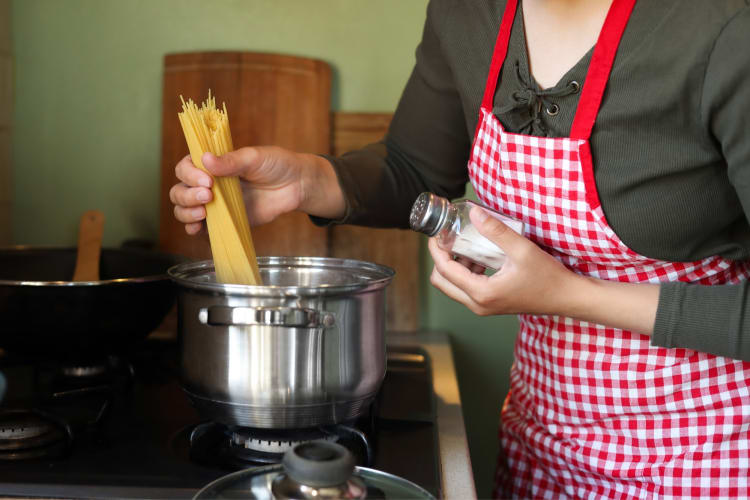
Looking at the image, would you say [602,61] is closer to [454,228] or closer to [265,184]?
[454,228]

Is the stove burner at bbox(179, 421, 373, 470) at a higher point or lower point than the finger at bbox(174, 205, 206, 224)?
lower

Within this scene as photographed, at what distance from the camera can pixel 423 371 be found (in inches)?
48.4

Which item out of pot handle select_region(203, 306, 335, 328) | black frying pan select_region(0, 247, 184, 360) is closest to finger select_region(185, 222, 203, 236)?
black frying pan select_region(0, 247, 184, 360)

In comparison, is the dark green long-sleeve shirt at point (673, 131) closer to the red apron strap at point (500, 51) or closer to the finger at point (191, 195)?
the red apron strap at point (500, 51)

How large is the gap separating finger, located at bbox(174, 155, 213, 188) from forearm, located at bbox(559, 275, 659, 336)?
16.8 inches

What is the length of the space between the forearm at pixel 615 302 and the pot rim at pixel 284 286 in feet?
0.68

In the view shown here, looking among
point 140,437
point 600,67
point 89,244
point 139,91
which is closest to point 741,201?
point 600,67

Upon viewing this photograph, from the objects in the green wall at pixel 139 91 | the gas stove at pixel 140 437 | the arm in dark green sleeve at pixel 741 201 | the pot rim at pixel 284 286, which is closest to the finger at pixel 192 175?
the pot rim at pixel 284 286

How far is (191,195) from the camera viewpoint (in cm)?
92

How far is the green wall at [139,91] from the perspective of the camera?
1.50 m

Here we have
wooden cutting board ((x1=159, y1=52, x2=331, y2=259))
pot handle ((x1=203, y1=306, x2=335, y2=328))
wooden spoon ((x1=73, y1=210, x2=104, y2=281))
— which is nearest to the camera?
pot handle ((x1=203, y1=306, x2=335, y2=328))

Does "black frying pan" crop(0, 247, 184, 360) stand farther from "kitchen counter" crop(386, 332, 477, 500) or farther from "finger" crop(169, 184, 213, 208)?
"kitchen counter" crop(386, 332, 477, 500)

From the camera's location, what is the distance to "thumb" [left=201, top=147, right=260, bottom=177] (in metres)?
0.89

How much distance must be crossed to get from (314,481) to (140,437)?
405mm
